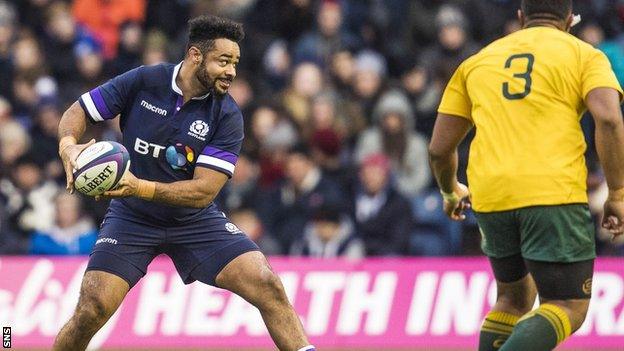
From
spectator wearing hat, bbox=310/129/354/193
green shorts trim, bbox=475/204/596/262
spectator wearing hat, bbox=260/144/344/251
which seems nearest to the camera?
green shorts trim, bbox=475/204/596/262

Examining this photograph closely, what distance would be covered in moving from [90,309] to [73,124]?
112 centimetres

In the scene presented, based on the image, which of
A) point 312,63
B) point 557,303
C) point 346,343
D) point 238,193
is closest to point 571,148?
point 557,303

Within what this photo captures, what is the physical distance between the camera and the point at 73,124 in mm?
8211

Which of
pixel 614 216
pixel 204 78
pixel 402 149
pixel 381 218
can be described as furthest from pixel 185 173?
pixel 402 149

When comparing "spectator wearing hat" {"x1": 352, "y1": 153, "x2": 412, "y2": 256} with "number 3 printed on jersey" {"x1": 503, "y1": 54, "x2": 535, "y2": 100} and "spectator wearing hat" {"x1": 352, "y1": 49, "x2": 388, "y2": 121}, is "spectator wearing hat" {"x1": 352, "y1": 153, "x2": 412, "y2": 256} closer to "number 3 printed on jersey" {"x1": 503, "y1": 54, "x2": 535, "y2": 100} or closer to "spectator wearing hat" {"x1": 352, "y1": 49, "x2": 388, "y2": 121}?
"spectator wearing hat" {"x1": 352, "y1": 49, "x2": 388, "y2": 121}

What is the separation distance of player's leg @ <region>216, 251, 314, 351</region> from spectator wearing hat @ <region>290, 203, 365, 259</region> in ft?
17.1

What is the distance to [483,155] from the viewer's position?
7305mm

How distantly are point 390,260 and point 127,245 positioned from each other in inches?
199

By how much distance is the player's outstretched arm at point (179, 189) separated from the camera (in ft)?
25.3

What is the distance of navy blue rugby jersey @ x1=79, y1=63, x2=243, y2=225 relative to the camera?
8250 mm

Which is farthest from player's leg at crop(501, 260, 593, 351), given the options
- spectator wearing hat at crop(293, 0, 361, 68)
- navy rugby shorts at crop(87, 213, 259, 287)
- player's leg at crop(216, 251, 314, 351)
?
spectator wearing hat at crop(293, 0, 361, 68)

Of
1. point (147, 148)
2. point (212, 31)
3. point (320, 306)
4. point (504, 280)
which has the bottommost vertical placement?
point (320, 306)

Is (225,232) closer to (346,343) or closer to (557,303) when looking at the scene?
(557,303)

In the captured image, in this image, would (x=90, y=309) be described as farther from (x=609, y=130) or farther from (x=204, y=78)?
(x=609, y=130)
